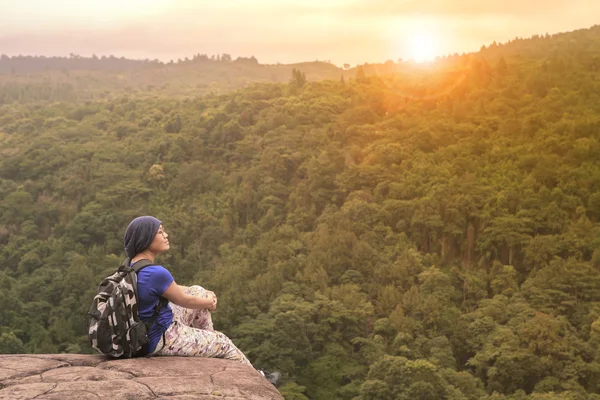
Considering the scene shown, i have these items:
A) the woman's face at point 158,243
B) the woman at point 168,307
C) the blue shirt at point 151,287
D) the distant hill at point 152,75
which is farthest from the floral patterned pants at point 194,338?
the distant hill at point 152,75

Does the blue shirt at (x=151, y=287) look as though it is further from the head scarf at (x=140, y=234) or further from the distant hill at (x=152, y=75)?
the distant hill at (x=152, y=75)

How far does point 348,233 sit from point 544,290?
11670 mm

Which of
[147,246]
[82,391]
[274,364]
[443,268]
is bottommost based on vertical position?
[274,364]

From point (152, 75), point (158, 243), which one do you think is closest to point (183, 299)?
point (158, 243)

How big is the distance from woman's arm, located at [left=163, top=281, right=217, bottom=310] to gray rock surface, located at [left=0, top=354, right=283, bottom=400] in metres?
0.46

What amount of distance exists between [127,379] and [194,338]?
847 millimetres

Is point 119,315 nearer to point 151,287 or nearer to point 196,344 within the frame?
point 151,287

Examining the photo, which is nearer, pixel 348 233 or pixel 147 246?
pixel 147 246

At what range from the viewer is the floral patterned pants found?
5383 millimetres

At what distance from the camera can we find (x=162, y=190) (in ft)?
188

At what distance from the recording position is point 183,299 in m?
5.08

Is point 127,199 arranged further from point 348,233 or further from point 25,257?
point 348,233

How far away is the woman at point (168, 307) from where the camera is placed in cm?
502

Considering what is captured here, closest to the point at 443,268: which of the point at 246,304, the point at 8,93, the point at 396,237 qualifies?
the point at 396,237
